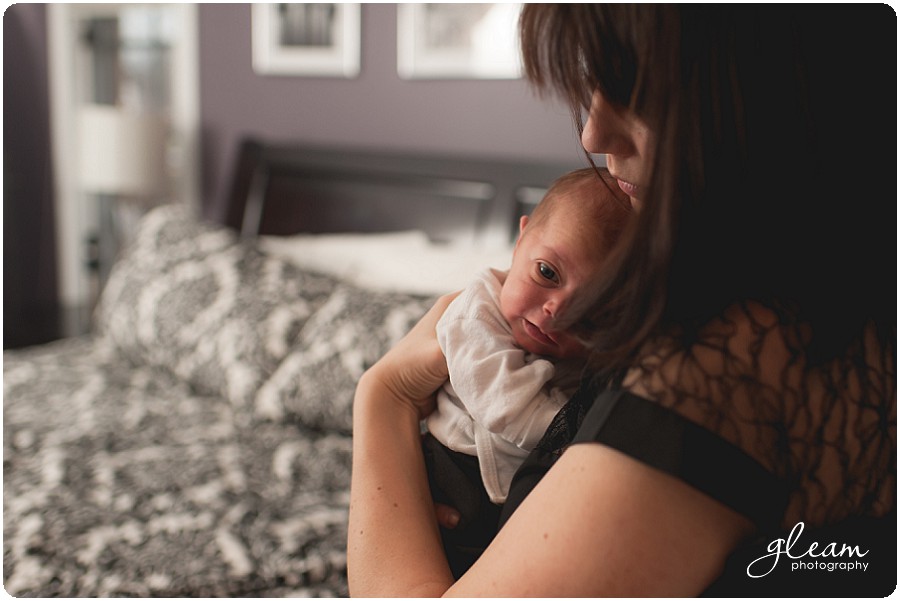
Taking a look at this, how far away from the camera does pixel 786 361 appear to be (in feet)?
2.17

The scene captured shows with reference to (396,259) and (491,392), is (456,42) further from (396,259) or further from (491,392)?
(491,392)

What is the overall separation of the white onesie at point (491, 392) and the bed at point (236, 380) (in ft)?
2.28

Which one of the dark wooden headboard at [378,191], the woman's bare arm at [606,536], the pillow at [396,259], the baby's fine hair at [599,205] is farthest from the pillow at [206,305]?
the woman's bare arm at [606,536]

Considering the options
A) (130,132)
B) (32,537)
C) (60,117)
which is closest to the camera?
(32,537)

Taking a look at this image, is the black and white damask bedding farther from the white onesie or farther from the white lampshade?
the white lampshade

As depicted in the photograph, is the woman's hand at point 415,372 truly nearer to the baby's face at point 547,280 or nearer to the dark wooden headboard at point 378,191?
the baby's face at point 547,280

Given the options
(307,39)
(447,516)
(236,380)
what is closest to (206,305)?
(236,380)

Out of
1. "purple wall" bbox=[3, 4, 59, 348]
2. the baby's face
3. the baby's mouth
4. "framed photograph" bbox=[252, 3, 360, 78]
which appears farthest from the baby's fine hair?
"purple wall" bbox=[3, 4, 59, 348]

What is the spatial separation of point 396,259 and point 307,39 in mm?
1288

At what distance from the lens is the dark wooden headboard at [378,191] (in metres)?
2.61

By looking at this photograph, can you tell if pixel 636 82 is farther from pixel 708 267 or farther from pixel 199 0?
pixel 199 0

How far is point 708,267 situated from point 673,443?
6.0 inches

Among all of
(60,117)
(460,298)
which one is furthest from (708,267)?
(60,117)

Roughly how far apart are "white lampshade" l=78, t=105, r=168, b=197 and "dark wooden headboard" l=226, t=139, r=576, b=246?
1.22 ft
